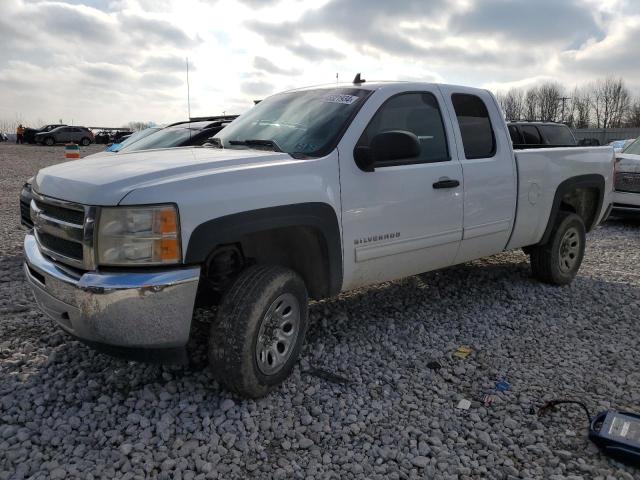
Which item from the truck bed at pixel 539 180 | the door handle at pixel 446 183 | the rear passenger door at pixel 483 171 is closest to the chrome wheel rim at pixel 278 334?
the door handle at pixel 446 183

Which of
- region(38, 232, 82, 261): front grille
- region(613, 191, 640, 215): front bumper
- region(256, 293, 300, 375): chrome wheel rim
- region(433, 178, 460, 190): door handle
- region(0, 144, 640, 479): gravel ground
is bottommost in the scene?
region(0, 144, 640, 479): gravel ground

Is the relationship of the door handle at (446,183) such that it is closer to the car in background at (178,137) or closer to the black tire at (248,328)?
the black tire at (248,328)

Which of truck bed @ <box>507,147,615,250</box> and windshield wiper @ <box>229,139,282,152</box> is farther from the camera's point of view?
truck bed @ <box>507,147,615,250</box>

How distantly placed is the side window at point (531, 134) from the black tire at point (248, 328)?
8.44 m

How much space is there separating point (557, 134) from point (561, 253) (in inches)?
247

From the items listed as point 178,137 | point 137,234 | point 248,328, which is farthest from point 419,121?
point 178,137

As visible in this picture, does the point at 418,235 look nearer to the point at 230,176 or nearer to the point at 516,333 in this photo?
the point at 516,333

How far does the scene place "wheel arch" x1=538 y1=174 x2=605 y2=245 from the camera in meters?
5.35

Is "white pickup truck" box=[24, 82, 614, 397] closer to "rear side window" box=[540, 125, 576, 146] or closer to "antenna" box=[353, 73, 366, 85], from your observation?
"antenna" box=[353, 73, 366, 85]

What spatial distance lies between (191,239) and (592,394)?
2.69 meters

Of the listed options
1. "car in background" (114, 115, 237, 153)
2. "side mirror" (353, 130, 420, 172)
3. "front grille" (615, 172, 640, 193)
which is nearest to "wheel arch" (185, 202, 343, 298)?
"side mirror" (353, 130, 420, 172)

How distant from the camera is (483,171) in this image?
4484 mm

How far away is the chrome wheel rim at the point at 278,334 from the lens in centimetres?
320

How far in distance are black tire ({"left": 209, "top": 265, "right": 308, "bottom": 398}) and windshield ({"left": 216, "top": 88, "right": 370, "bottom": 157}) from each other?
0.90m
